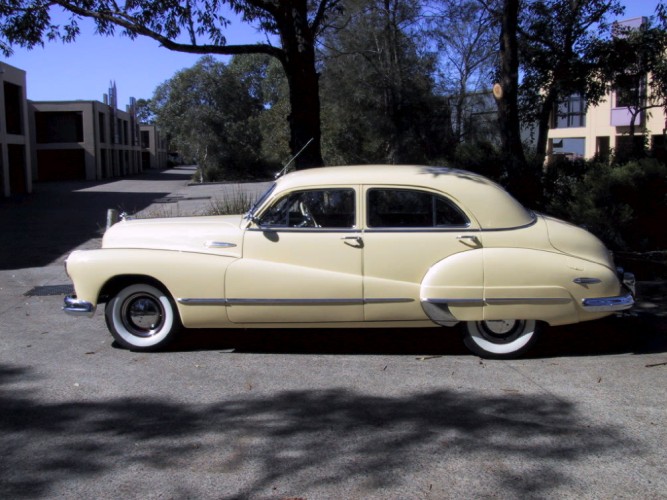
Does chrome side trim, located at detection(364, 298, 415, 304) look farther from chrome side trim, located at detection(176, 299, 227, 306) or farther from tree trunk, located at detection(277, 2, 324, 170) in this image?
tree trunk, located at detection(277, 2, 324, 170)

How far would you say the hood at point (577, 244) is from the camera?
6.02m

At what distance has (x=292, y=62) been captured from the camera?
10773 millimetres

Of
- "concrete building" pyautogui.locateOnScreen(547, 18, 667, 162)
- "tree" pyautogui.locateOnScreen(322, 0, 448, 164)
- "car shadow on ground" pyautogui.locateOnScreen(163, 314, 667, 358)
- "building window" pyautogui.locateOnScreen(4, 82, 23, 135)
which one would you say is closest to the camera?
"car shadow on ground" pyautogui.locateOnScreen(163, 314, 667, 358)

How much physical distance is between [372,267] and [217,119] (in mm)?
40959

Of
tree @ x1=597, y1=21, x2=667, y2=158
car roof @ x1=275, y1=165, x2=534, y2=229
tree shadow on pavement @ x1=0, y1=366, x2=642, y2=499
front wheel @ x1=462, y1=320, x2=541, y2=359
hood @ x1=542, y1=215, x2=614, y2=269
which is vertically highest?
tree @ x1=597, y1=21, x2=667, y2=158

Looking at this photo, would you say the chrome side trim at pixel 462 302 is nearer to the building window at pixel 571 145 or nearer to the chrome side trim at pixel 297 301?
the chrome side trim at pixel 297 301

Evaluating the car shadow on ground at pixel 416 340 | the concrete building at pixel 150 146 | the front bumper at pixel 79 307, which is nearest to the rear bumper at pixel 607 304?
the car shadow on ground at pixel 416 340

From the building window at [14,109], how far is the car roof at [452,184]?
28.8 metres

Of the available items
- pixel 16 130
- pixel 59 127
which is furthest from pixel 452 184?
pixel 59 127

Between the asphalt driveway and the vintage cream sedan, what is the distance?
40 centimetres

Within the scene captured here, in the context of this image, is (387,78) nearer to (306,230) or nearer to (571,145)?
(571,145)

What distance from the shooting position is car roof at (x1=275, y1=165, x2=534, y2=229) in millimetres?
6098

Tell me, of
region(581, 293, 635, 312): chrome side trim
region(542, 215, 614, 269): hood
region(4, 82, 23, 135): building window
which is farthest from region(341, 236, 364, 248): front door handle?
region(4, 82, 23, 135): building window

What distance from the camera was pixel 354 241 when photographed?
19.9 ft
